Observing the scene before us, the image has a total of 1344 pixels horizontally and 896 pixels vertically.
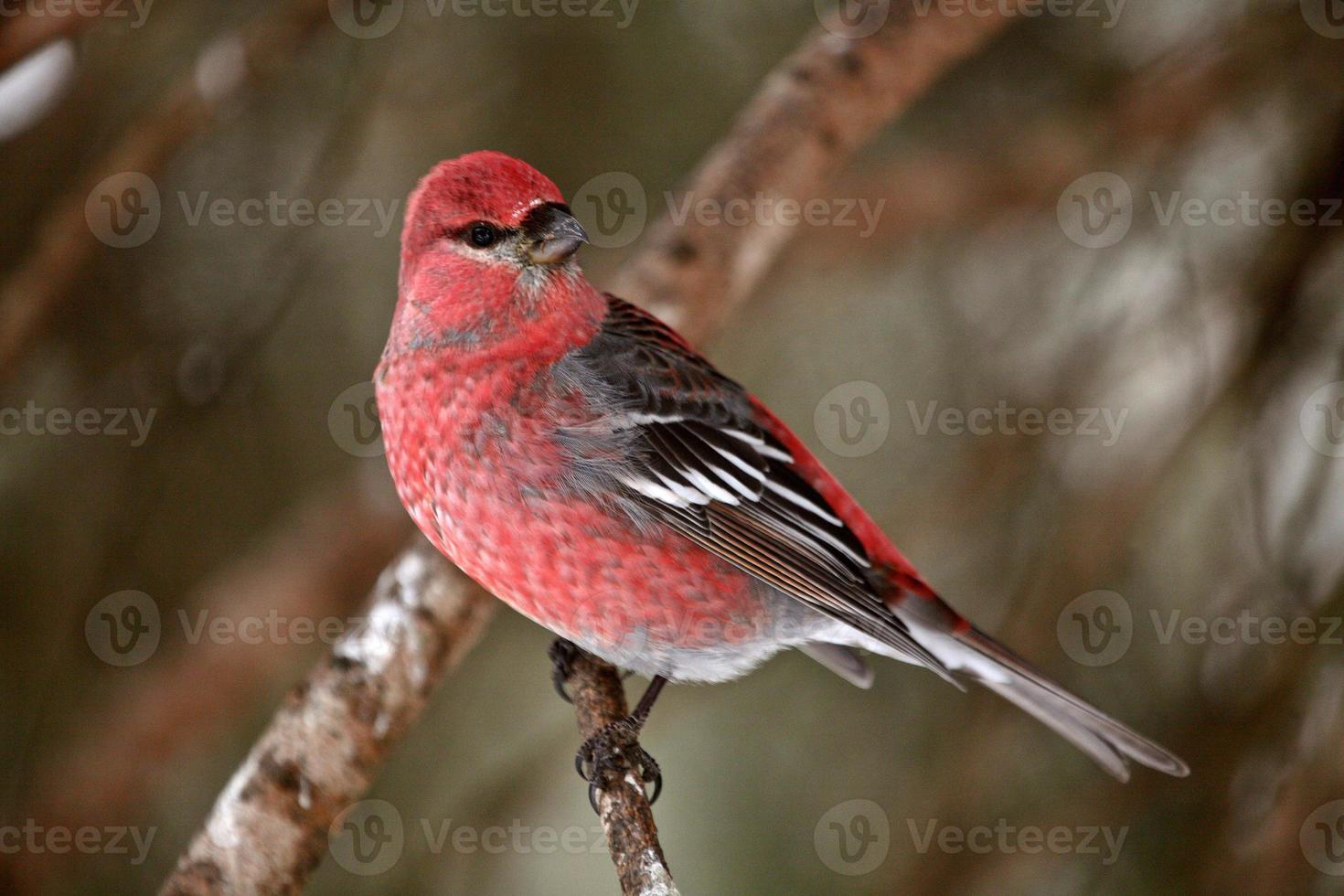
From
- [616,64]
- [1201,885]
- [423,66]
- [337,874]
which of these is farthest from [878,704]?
[423,66]

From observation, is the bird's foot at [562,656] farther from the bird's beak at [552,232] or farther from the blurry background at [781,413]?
the bird's beak at [552,232]

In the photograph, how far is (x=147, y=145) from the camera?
384 cm

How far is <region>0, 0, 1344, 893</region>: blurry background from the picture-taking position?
3.96 m

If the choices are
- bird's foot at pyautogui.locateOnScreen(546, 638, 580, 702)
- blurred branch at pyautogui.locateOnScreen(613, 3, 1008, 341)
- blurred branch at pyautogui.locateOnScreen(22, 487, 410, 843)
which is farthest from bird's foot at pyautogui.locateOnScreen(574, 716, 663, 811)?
blurred branch at pyautogui.locateOnScreen(22, 487, 410, 843)

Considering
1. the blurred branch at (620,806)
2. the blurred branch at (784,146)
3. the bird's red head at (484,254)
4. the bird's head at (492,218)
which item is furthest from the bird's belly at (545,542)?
the blurred branch at (784,146)

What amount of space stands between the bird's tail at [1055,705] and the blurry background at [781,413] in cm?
46

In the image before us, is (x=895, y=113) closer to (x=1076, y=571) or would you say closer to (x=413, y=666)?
(x=1076, y=571)

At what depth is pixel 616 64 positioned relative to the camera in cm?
516

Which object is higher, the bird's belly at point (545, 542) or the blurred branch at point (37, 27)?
the blurred branch at point (37, 27)

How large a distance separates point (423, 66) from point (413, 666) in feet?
9.86

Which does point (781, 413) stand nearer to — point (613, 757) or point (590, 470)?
point (590, 470)

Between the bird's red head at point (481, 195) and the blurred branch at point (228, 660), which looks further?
the blurred branch at point (228, 660)

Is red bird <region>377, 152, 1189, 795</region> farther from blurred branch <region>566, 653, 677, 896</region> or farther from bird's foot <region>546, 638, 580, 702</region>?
bird's foot <region>546, 638, 580, 702</region>

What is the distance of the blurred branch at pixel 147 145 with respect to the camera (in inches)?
144
